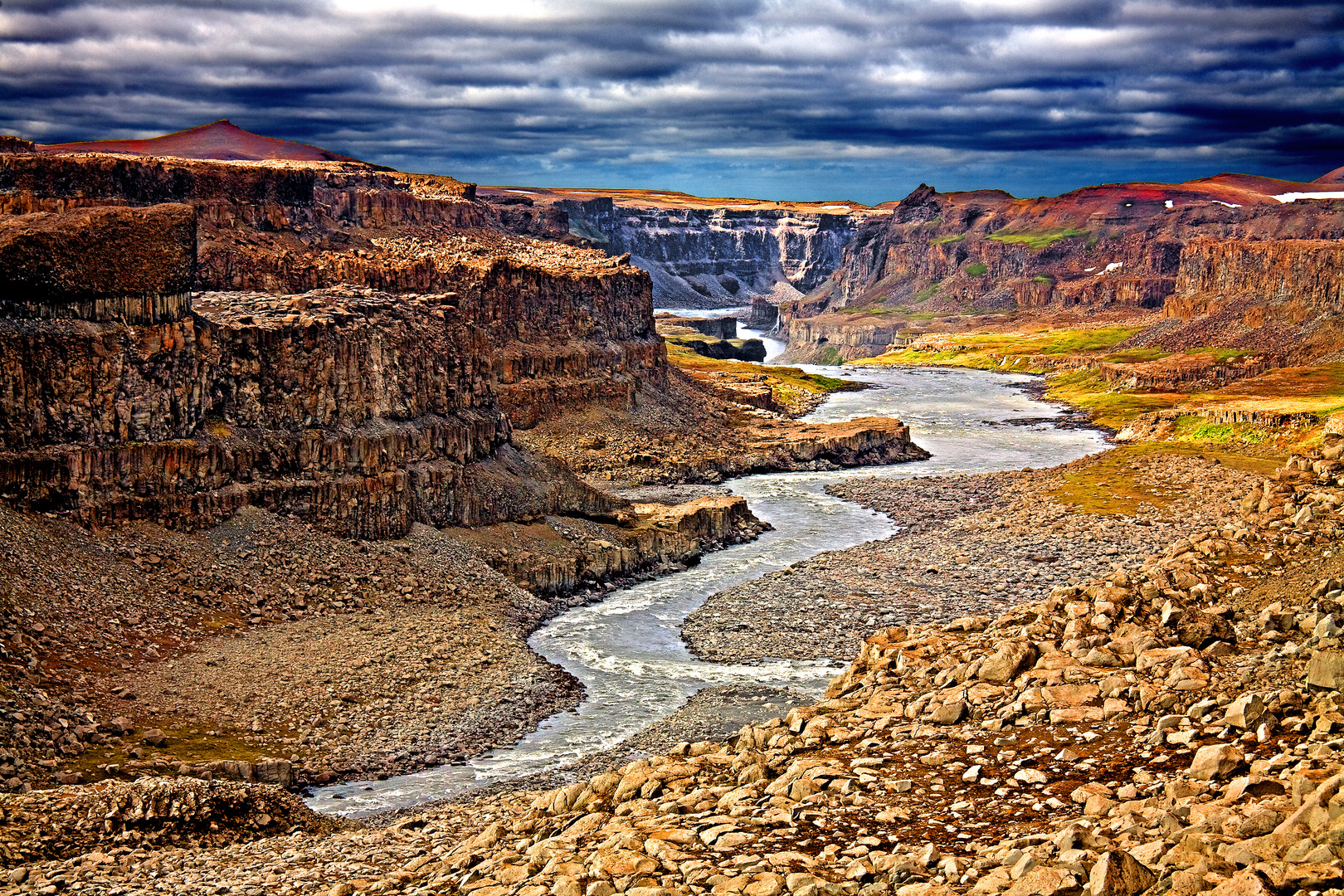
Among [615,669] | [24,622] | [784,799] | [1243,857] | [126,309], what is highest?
[126,309]

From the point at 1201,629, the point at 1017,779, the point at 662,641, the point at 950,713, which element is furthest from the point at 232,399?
the point at 1017,779

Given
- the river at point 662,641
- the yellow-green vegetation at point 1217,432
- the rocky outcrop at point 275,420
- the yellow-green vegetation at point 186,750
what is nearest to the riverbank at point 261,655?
the yellow-green vegetation at point 186,750

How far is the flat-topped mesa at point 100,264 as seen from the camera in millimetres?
56875

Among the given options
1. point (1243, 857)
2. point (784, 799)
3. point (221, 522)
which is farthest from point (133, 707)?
point (1243, 857)

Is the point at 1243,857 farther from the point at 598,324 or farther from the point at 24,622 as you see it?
the point at 598,324

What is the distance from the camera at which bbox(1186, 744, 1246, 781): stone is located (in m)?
20.3

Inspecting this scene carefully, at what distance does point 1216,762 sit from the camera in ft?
67.1

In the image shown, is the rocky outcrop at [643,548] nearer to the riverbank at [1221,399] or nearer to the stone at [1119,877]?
the riverbank at [1221,399]

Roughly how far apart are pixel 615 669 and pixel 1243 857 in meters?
47.0

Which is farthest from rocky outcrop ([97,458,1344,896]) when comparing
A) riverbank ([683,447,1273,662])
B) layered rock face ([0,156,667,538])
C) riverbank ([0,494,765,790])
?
riverbank ([683,447,1273,662])

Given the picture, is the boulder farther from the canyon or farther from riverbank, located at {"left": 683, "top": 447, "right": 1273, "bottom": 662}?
riverbank, located at {"left": 683, "top": 447, "right": 1273, "bottom": 662}

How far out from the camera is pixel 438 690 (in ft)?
181

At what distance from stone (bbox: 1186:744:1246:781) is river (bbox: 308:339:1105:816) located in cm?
2904

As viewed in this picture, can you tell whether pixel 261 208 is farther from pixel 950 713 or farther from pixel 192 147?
pixel 950 713
